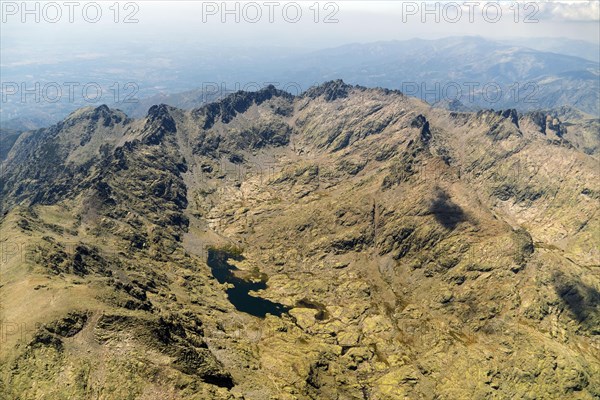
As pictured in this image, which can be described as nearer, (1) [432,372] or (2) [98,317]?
(2) [98,317]

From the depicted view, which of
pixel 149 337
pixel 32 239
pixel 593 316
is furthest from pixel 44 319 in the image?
pixel 593 316

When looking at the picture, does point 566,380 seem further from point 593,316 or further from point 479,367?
point 593,316

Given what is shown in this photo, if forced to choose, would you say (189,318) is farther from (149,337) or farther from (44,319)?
(44,319)

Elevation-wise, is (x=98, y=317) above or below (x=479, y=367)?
above

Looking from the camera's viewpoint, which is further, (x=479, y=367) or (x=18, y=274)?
(x=479, y=367)

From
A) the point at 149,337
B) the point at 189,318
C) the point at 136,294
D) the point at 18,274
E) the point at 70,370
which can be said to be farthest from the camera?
the point at 189,318

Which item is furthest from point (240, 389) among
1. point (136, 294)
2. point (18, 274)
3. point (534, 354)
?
point (534, 354)

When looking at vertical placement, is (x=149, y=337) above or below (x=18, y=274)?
below

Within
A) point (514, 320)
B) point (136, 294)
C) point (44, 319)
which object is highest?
point (44, 319)

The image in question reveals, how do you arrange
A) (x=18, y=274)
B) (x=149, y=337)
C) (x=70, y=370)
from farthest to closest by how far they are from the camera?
(x=18, y=274) → (x=149, y=337) → (x=70, y=370)
